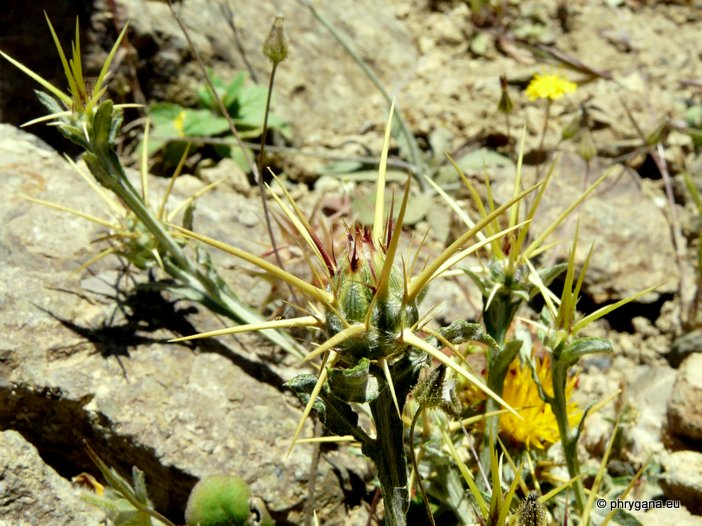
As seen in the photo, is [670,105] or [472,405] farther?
[670,105]

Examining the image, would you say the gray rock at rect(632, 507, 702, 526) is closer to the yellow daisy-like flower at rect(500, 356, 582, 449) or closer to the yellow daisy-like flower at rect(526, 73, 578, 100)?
the yellow daisy-like flower at rect(500, 356, 582, 449)

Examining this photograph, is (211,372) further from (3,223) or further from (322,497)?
(3,223)

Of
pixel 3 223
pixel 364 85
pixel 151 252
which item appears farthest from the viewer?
pixel 364 85

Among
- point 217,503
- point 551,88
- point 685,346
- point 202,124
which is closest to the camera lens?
point 217,503

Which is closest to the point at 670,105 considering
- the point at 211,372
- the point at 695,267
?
the point at 695,267

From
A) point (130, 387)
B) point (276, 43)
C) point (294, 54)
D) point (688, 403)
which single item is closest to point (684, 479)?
point (688, 403)

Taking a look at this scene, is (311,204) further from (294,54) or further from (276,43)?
(276,43)
